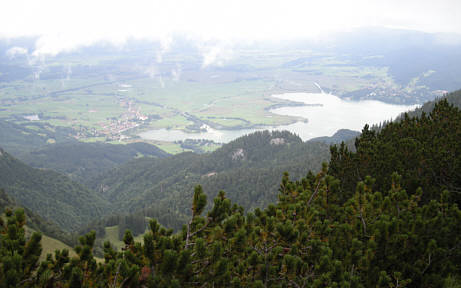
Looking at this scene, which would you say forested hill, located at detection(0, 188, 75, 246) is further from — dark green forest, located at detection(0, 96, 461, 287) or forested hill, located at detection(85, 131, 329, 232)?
dark green forest, located at detection(0, 96, 461, 287)

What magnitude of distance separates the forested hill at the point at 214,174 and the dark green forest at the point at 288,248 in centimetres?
9533

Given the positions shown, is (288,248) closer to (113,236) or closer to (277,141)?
(113,236)

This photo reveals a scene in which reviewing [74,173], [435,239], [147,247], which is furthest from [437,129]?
[74,173]

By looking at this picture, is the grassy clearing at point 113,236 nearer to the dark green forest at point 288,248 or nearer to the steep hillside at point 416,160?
the steep hillside at point 416,160

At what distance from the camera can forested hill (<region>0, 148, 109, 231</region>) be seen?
12294 centimetres

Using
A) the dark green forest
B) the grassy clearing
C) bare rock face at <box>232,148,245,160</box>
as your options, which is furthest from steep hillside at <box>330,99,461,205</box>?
bare rock face at <box>232,148,245,160</box>

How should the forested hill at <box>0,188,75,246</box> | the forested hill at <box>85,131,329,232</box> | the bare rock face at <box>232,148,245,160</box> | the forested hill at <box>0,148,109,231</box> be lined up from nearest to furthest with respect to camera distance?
the forested hill at <box>0,188,75,246</box>
the forested hill at <box>85,131,329,232</box>
the forested hill at <box>0,148,109,231</box>
the bare rock face at <box>232,148,245,160</box>

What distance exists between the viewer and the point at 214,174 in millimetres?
143625

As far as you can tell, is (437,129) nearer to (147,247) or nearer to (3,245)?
(147,247)

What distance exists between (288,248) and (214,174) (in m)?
133

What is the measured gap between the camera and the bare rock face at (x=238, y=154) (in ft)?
542

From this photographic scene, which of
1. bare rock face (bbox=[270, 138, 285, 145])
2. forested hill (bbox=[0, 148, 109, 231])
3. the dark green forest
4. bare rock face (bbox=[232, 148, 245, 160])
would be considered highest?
the dark green forest

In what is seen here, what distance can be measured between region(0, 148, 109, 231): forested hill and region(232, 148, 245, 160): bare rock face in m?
60.8

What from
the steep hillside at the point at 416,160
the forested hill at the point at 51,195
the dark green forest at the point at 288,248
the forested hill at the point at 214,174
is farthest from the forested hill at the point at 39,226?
the dark green forest at the point at 288,248
